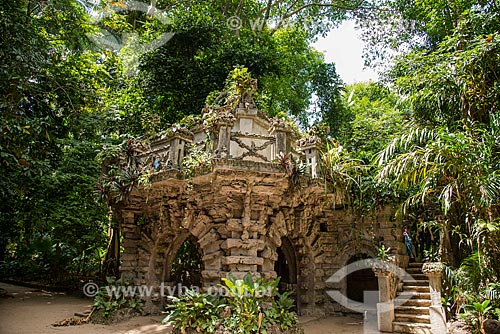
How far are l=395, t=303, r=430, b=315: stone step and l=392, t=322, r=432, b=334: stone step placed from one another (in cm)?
44

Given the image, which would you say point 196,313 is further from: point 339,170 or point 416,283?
point 416,283

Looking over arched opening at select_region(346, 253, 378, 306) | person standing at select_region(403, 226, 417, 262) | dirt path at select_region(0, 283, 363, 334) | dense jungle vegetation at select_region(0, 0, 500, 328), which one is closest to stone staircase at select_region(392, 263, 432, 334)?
dense jungle vegetation at select_region(0, 0, 500, 328)

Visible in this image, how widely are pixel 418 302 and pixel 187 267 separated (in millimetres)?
7473

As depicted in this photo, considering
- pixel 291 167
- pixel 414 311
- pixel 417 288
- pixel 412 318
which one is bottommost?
pixel 412 318

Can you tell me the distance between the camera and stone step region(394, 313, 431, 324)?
8.76 m

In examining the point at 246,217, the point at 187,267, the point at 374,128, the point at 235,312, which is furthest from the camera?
the point at 374,128

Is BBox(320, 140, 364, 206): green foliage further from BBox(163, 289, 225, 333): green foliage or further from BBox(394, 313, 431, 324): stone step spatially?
BBox(163, 289, 225, 333): green foliage

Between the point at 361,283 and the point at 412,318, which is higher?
the point at 361,283

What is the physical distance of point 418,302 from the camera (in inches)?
368

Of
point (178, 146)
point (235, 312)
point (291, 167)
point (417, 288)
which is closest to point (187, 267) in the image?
point (235, 312)

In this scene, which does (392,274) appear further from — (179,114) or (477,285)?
(179,114)

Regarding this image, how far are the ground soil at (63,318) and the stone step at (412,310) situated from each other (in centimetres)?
99

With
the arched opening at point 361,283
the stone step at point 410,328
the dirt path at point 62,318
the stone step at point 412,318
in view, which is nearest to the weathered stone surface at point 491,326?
the stone step at point 410,328

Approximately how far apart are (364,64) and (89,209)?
14.2m
